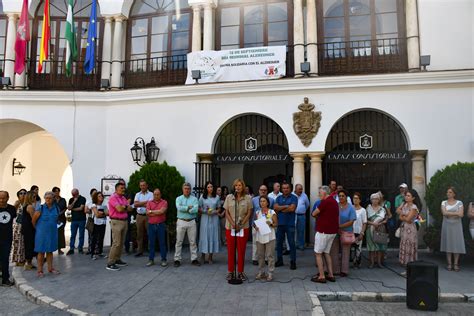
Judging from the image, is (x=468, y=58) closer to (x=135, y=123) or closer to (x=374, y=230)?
(x=374, y=230)

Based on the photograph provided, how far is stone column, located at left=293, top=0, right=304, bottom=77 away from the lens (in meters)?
11.9

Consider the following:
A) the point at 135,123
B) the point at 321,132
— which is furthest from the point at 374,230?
the point at 135,123

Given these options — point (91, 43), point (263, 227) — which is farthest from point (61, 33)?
point (263, 227)

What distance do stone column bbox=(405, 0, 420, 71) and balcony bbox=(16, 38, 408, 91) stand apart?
0.72 ft

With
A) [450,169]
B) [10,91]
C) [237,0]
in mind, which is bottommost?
[450,169]

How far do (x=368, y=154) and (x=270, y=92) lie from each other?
3301 millimetres

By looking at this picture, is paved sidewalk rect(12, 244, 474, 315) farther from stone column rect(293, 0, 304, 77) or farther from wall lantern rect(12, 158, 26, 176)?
wall lantern rect(12, 158, 26, 176)

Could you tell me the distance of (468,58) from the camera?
1111cm

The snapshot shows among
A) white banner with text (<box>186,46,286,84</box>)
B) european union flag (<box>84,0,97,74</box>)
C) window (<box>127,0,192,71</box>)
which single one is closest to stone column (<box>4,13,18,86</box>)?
european union flag (<box>84,0,97,74</box>)

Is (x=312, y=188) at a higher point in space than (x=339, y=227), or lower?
higher

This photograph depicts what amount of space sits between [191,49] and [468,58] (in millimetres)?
8017

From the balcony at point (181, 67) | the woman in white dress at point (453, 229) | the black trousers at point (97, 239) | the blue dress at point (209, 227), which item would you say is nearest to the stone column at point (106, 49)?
the balcony at point (181, 67)

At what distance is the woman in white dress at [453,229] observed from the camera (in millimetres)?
8492

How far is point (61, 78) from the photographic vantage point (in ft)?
43.9
